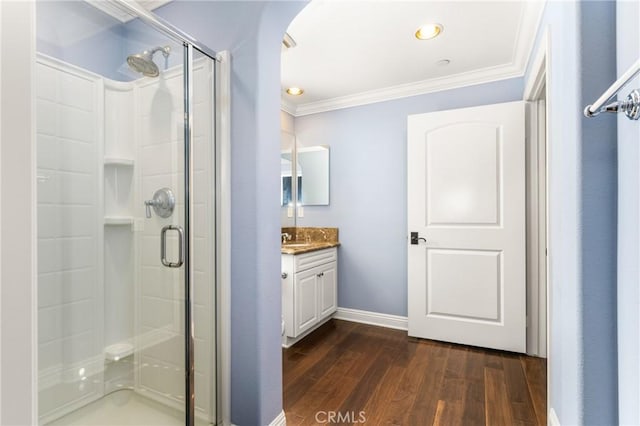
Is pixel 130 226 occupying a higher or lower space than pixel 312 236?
higher

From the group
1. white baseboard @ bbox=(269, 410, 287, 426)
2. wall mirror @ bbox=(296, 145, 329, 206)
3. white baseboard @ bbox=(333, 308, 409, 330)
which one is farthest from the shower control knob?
white baseboard @ bbox=(333, 308, 409, 330)

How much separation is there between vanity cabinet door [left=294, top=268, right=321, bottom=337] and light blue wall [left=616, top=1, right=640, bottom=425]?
1964 millimetres

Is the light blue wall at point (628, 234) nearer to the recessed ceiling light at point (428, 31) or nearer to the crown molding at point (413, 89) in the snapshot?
the recessed ceiling light at point (428, 31)

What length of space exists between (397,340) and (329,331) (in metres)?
0.63

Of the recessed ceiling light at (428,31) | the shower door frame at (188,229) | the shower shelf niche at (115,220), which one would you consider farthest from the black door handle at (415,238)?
the shower shelf niche at (115,220)

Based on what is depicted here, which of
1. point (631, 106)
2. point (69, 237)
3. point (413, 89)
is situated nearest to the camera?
point (631, 106)

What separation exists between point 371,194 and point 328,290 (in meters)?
1.06

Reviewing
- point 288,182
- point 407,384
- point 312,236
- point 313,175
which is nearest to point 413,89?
point 313,175

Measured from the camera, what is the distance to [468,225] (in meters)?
2.61

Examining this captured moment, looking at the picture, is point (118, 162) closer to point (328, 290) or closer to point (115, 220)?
point (115, 220)

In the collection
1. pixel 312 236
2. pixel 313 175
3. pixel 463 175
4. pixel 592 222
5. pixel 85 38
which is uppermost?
pixel 85 38

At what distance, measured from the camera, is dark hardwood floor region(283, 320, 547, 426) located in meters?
1.72

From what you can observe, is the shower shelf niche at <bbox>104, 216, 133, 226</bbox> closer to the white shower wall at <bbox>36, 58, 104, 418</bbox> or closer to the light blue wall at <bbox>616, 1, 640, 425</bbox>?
the white shower wall at <bbox>36, 58, 104, 418</bbox>

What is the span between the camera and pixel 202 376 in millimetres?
1500
